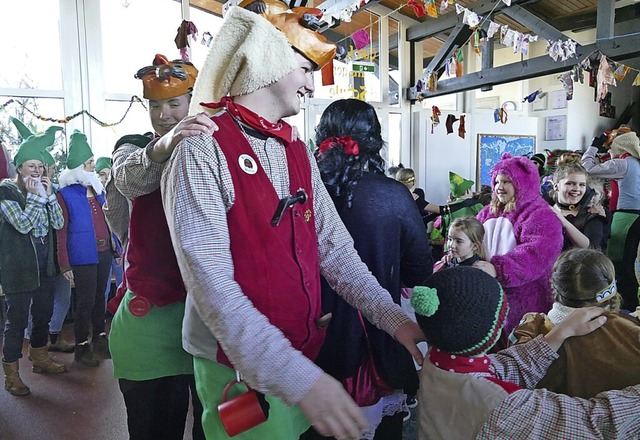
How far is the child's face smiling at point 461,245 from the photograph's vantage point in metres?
2.27

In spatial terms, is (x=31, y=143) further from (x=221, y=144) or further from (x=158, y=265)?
(x=221, y=144)

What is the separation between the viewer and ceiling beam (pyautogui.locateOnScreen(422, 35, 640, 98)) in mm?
4250

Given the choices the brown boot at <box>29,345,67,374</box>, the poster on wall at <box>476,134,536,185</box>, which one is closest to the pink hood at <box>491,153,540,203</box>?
the brown boot at <box>29,345,67,374</box>

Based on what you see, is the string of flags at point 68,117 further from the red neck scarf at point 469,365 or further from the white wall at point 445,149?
the red neck scarf at point 469,365

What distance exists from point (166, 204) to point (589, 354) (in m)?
1.10

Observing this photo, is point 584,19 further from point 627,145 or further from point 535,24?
point 627,145

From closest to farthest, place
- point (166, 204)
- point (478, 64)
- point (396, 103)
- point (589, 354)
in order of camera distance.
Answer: point (166, 204) → point (589, 354) → point (396, 103) → point (478, 64)

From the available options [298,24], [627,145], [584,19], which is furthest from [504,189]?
[584,19]

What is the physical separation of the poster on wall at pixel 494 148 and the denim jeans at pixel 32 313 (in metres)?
6.27

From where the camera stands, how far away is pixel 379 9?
6809 mm

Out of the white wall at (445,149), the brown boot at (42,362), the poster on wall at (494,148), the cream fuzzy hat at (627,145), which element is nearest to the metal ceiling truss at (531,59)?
the white wall at (445,149)

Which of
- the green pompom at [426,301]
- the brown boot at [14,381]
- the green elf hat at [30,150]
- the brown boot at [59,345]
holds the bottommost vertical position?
the brown boot at [59,345]

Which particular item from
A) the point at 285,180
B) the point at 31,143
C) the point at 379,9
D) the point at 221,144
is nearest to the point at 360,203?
the point at 285,180

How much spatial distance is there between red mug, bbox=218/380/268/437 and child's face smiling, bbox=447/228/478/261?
1.55m
